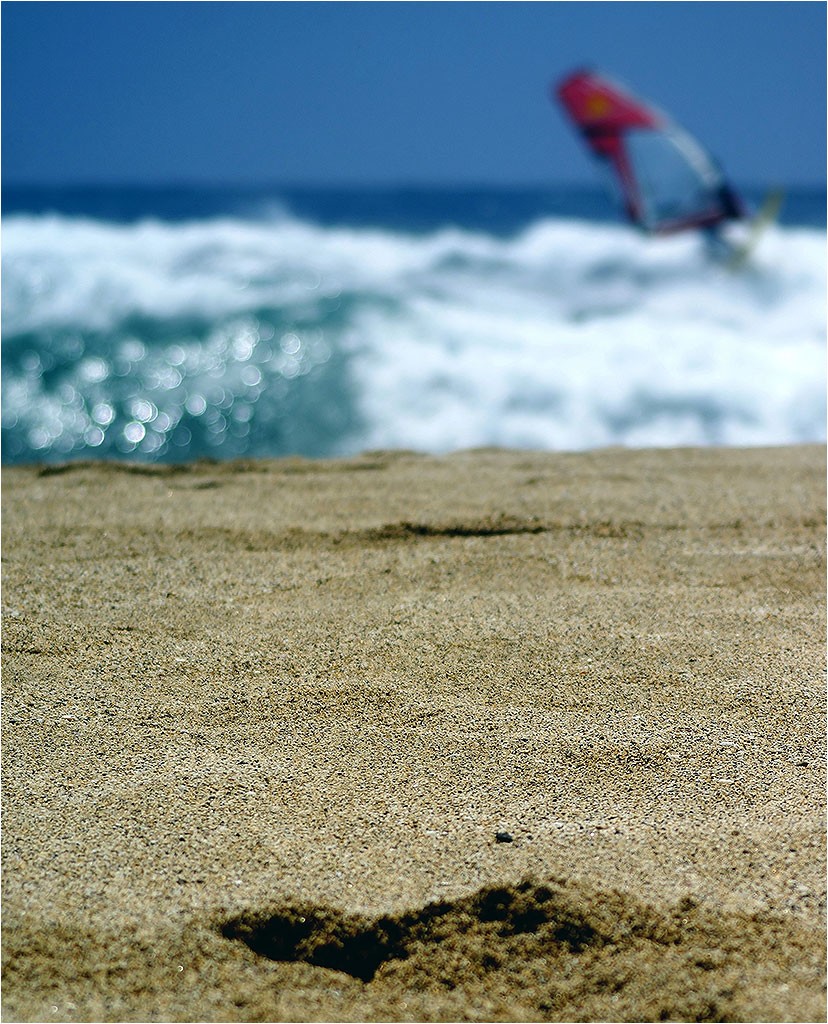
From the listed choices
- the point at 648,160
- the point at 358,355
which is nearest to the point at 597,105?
the point at 648,160

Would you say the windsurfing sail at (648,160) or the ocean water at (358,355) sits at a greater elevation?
the windsurfing sail at (648,160)

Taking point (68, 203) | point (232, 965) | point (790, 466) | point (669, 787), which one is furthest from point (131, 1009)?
point (68, 203)

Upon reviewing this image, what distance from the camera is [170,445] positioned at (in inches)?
205

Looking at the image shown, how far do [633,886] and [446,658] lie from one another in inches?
24.3

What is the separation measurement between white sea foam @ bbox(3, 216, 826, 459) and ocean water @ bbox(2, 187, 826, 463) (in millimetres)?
16

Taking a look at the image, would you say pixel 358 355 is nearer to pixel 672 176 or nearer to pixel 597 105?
pixel 672 176

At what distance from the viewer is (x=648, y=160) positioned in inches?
353

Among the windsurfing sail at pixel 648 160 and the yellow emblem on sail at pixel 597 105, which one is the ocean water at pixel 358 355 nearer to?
the windsurfing sail at pixel 648 160

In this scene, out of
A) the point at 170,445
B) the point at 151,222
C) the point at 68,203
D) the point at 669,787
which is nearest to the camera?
the point at 669,787

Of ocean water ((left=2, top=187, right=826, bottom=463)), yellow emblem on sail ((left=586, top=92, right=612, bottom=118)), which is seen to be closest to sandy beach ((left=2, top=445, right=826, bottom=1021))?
ocean water ((left=2, top=187, right=826, bottom=463))

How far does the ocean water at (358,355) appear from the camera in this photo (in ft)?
17.1

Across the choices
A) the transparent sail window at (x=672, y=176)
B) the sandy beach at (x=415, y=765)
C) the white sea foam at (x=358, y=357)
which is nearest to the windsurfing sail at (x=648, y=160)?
the transparent sail window at (x=672, y=176)

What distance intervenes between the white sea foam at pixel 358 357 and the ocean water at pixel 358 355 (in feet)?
0.05

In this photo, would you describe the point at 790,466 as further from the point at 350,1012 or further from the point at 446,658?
the point at 350,1012
